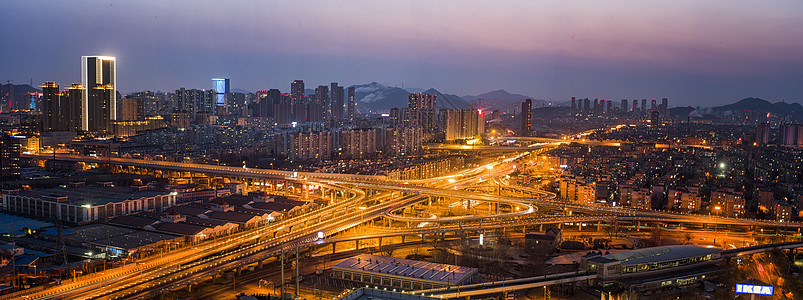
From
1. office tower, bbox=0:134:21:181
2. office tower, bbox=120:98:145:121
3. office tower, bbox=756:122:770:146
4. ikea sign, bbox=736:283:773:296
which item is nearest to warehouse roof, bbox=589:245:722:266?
ikea sign, bbox=736:283:773:296

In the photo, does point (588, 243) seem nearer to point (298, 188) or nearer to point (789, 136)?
point (298, 188)

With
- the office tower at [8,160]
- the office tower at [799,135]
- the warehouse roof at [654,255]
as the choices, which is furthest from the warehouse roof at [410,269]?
the office tower at [799,135]

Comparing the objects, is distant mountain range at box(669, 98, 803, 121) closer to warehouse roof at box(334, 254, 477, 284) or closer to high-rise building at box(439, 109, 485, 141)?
high-rise building at box(439, 109, 485, 141)

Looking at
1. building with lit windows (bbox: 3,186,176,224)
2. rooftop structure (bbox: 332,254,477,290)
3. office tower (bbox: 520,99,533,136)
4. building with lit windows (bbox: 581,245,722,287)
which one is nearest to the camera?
rooftop structure (bbox: 332,254,477,290)

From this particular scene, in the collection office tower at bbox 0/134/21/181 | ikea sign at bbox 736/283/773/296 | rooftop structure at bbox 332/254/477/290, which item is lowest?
rooftop structure at bbox 332/254/477/290

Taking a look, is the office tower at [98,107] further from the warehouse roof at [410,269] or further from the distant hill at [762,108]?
the distant hill at [762,108]

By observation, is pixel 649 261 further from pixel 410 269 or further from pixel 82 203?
pixel 82 203
